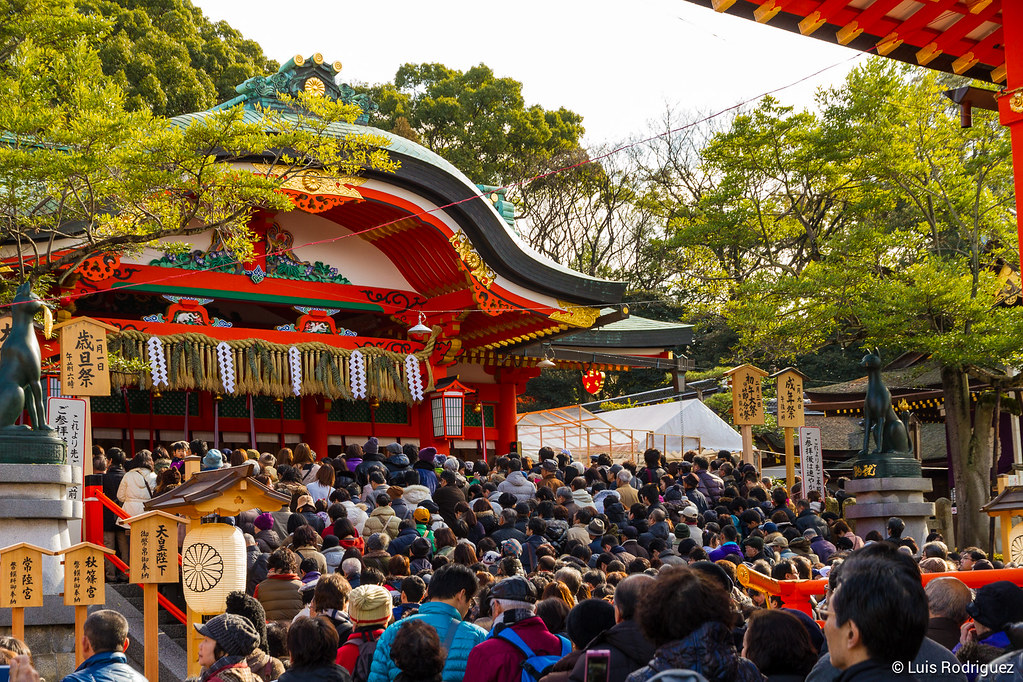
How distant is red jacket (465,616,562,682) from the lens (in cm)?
398

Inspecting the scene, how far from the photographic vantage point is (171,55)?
2595 centimetres

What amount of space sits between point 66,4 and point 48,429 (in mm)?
5306

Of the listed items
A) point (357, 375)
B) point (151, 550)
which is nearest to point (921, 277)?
point (357, 375)

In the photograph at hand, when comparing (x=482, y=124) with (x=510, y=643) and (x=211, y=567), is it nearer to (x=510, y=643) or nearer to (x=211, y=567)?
(x=211, y=567)

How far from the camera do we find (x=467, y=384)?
19359 millimetres

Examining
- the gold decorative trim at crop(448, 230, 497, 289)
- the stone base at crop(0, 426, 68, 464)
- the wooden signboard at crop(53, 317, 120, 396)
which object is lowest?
the stone base at crop(0, 426, 68, 464)

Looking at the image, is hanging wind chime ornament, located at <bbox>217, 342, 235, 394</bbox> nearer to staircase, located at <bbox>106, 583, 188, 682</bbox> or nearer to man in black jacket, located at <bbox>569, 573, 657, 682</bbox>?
staircase, located at <bbox>106, 583, 188, 682</bbox>

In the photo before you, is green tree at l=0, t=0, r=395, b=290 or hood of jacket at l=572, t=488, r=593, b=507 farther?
hood of jacket at l=572, t=488, r=593, b=507

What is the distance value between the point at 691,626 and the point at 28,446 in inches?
264

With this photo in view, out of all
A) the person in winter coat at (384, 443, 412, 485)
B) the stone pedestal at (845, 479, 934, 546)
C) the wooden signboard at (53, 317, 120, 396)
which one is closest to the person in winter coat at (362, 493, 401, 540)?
the person in winter coat at (384, 443, 412, 485)

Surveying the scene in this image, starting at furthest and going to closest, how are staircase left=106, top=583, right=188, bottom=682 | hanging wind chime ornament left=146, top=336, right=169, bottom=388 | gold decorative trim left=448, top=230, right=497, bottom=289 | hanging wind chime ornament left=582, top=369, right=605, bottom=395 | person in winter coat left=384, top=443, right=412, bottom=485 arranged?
hanging wind chime ornament left=582, top=369, right=605, bottom=395 → gold decorative trim left=448, top=230, right=497, bottom=289 → hanging wind chime ornament left=146, top=336, right=169, bottom=388 → person in winter coat left=384, top=443, right=412, bottom=485 → staircase left=106, top=583, right=188, bottom=682

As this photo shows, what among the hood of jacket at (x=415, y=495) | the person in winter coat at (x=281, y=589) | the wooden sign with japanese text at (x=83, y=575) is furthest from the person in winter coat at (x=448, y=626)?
the hood of jacket at (x=415, y=495)

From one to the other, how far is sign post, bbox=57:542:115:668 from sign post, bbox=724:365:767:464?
9.49 metres

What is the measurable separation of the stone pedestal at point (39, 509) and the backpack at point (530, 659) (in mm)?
5086
